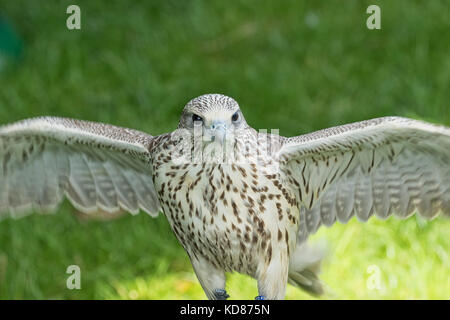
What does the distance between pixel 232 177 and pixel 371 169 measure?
74 cm

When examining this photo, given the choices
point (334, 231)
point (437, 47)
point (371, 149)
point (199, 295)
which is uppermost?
point (437, 47)

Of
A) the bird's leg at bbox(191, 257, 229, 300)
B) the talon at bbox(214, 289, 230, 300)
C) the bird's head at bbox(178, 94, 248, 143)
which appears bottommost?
the talon at bbox(214, 289, 230, 300)

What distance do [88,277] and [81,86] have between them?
2.51 m

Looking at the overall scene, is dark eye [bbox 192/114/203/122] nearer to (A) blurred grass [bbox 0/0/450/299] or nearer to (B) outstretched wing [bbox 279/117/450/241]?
(B) outstretched wing [bbox 279/117/450/241]

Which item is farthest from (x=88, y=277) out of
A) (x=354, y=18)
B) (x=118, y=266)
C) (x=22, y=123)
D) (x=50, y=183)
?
(x=354, y=18)

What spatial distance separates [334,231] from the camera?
545 centimetres

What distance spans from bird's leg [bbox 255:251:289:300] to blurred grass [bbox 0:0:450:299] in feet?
3.18

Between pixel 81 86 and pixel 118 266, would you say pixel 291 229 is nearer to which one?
pixel 118 266

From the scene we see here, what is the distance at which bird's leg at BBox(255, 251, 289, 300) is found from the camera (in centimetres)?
388

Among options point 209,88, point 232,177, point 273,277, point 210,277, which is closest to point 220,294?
point 210,277

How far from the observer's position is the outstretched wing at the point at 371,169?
365 centimetres

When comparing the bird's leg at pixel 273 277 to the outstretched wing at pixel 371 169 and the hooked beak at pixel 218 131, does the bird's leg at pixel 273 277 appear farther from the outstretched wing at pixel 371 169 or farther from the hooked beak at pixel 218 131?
the hooked beak at pixel 218 131

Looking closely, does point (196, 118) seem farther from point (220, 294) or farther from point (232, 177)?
point (220, 294)

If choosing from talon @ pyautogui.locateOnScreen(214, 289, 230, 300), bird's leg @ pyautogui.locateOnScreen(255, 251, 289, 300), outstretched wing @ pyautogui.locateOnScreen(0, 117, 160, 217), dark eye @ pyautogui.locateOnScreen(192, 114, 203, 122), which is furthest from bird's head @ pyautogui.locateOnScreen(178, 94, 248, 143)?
talon @ pyautogui.locateOnScreen(214, 289, 230, 300)
